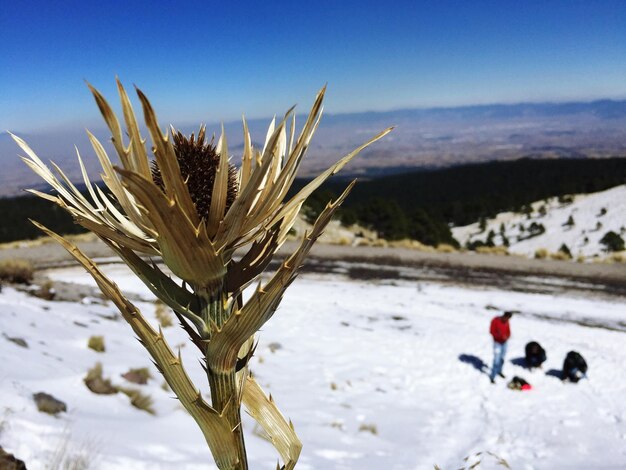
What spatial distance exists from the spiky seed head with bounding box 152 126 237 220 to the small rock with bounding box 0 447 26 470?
2785mm

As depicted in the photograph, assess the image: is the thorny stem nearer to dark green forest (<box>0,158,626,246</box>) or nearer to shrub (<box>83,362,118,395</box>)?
shrub (<box>83,362,118,395</box>)

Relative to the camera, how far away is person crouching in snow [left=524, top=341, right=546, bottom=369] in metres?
8.95

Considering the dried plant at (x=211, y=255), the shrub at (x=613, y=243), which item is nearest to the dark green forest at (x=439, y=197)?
the shrub at (x=613, y=243)

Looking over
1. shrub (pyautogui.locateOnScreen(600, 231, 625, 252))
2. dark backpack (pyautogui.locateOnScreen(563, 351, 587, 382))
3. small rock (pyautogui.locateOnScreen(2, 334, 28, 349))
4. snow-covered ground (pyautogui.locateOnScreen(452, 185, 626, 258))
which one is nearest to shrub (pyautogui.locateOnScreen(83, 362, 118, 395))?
small rock (pyautogui.locateOnScreen(2, 334, 28, 349))

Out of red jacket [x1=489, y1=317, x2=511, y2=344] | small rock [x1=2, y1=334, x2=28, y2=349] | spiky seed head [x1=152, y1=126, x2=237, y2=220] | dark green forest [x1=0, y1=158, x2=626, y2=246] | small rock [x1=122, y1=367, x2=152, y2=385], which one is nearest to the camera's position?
spiky seed head [x1=152, y1=126, x2=237, y2=220]

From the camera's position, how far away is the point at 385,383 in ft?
27.3

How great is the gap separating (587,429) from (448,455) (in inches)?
96.8

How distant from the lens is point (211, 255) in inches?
21.1

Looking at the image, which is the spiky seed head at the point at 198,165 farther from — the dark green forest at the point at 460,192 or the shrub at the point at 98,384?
the dark green forest at the point at 460,192

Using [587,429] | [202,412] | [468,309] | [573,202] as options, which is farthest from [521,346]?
[573,202]

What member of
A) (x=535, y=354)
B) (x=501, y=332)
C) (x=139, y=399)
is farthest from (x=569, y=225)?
(x=139, y=399)

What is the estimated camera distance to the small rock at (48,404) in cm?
391

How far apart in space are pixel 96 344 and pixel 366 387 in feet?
14.2

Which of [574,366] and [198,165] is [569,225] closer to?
[574,366]
